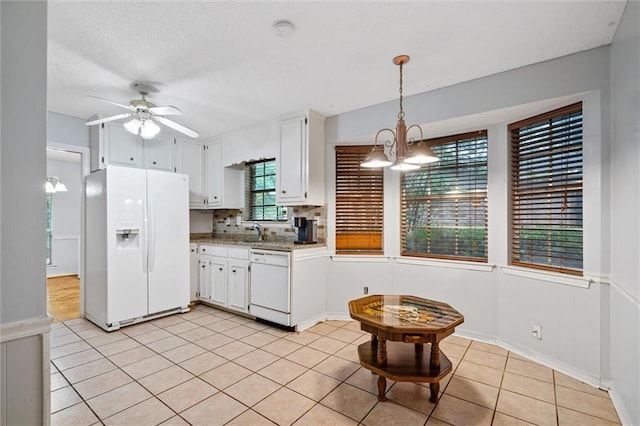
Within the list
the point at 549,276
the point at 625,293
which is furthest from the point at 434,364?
the point at 549,276

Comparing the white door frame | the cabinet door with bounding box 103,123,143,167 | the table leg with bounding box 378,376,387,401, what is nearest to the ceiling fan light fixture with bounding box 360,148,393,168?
the table leg with bounding box 378,376,387,401

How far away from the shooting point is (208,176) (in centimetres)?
476

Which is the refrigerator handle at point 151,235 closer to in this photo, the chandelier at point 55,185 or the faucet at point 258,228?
the faucet at point 258,228

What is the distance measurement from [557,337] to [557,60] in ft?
7.44

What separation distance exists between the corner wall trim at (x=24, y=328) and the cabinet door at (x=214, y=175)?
134 inches

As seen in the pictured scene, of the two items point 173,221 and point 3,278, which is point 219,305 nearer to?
point 173,221

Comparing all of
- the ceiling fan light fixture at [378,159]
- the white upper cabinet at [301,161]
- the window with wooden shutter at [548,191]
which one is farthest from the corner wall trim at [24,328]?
the window with wooden shutter at [548,191]

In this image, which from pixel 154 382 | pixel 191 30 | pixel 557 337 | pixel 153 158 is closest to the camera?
pixel 191 30

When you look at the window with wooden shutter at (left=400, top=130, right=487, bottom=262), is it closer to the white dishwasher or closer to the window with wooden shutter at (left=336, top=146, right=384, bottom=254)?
the window with wooden shutter at (left=336, top=146, right=384, bottom=254)

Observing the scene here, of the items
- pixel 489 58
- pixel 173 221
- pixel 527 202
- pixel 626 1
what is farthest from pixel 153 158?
pixel 626 1

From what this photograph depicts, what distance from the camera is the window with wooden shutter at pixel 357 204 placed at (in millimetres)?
3793

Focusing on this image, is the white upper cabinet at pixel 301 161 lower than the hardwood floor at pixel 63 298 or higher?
higher

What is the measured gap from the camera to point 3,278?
47.4 inches

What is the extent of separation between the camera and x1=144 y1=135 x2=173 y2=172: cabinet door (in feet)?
13.7
